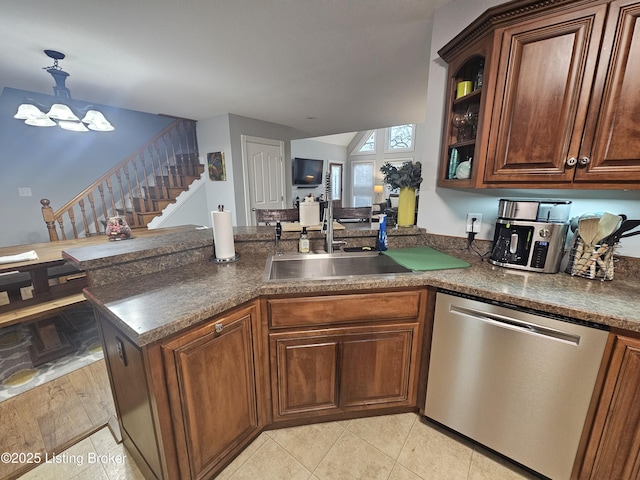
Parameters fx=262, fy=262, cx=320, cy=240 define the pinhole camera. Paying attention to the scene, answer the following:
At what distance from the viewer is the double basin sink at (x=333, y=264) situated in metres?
1.58

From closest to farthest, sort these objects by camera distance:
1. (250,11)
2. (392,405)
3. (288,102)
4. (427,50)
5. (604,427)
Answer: (604,427), (392,405), (250,11), (427,50), (288,102)

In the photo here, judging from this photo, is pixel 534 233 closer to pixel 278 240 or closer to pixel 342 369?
pixel 342 369

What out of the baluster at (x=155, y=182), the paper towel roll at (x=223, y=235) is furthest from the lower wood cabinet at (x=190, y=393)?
the baluster at (x=155, y=182)

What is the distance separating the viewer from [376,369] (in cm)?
138

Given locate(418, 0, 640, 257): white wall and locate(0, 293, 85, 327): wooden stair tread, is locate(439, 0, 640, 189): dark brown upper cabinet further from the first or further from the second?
locate(0, 293, 85, 327): wooden stair tread

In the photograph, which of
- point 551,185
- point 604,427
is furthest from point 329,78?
point 604,427

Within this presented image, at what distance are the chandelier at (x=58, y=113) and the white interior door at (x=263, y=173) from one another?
6.84 ft

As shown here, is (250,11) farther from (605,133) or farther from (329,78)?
(605,133)

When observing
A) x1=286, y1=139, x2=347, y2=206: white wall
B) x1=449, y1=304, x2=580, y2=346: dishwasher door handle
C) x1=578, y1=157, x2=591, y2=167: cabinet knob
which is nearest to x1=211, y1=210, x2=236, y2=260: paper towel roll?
x1=449, y1=304, x2=580, y2=346: dishwasher door handle

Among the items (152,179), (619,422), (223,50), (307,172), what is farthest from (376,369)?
(307,172)

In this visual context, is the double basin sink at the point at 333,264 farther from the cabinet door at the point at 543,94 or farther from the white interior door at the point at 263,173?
the white interior door at the point at 263,173

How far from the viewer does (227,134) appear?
13.2ft

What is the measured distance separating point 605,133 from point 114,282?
2.25 m

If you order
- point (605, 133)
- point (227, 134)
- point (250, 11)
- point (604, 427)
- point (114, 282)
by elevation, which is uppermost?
point (250, 11)
